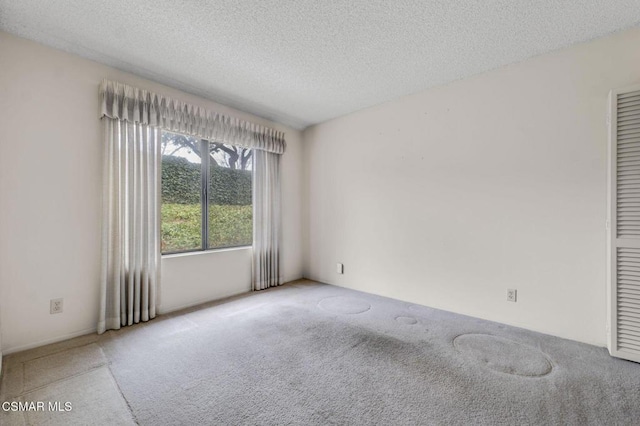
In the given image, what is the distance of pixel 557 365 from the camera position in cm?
193

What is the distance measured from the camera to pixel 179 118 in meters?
2.96

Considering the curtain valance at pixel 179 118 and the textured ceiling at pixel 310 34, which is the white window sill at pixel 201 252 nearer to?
the curtain valance at pixel 179 118

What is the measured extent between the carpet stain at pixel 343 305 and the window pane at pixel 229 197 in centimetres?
137

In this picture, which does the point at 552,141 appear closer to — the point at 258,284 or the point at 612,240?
the point at 612,240

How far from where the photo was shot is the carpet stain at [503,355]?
6.21 ft

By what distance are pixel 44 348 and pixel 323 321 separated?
2.31 m

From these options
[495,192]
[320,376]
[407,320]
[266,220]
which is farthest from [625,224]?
[266,220]

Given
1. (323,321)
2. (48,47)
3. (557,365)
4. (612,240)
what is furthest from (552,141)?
(48,47)

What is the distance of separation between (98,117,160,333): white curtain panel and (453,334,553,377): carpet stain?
9.70ft

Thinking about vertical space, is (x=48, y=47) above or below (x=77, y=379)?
above

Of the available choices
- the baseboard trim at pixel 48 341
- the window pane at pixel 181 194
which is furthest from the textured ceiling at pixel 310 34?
the baseboard trim at pixel 48 341

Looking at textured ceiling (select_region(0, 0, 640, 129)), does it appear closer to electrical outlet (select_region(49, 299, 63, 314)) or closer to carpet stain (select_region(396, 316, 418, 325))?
electrical outlet (select_region(49, 299, 63, 314))

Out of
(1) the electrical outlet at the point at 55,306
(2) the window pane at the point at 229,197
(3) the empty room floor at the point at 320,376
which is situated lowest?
(3) the empty room floor at the point at 320,376

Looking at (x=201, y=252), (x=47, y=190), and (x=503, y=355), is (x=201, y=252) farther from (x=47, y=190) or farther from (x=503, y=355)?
(x=503, y=355)
